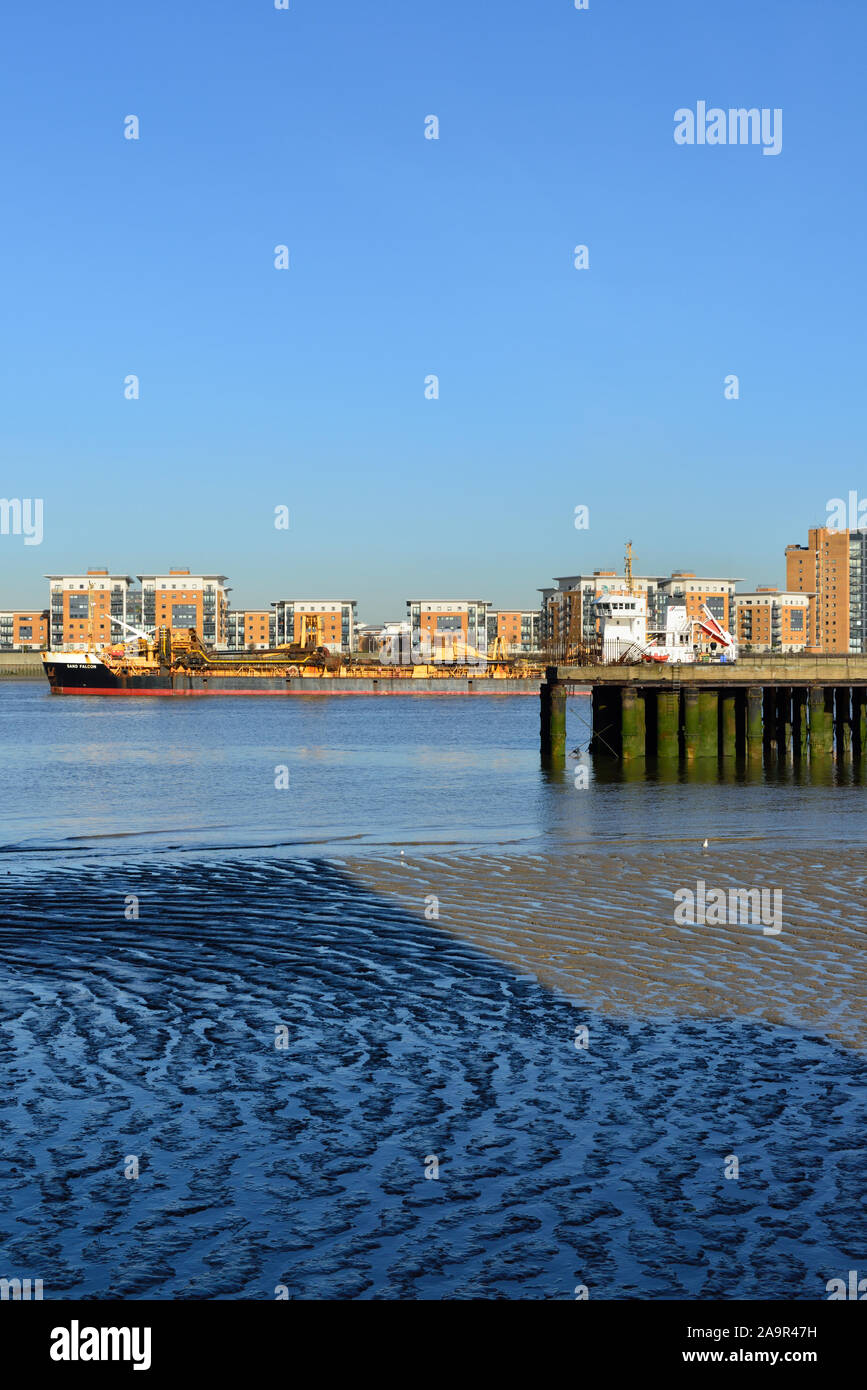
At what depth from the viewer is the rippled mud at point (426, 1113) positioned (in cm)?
812

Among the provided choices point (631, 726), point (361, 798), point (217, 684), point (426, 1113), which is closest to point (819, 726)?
point (631, 726)

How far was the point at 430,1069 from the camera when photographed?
39.3ft

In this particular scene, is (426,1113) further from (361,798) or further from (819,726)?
(819,726)

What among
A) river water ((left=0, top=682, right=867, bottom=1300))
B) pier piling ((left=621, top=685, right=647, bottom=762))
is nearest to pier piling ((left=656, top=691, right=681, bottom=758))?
pier piling ((left=621, top=685, right=647, bottom=762))

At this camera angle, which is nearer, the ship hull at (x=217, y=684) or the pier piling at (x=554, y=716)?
the pier piling at (x=554, y=716)

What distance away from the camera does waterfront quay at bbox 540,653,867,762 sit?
50.8 m

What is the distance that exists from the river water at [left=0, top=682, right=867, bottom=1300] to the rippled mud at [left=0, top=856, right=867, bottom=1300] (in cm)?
3

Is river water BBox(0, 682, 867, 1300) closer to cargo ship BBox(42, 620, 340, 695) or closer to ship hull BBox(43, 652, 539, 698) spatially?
ship hull BBox(43, 652, 539, 698)

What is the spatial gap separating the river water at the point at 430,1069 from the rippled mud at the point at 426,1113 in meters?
0.03

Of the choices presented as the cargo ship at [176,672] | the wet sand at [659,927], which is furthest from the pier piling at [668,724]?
the cargo ship at [176,672]

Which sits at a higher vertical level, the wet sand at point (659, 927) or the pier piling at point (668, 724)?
the pier piling at point (668, 724)

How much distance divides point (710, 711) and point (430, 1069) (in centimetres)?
4028

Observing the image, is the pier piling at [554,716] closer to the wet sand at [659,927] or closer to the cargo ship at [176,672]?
the wet sand at [659,927]
